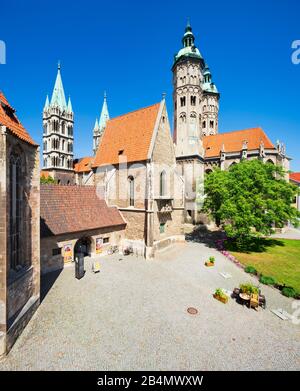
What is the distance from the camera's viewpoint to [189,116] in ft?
121

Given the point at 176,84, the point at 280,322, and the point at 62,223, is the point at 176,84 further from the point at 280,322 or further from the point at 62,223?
the point at 280,322

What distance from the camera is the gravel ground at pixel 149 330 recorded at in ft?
26.9

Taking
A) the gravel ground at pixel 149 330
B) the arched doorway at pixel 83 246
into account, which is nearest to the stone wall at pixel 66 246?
the arched doorway at pixel 83 246

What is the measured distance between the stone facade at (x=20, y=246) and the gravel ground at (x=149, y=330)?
0.92 m

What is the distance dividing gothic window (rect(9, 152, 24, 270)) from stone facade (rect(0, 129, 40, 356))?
75mm

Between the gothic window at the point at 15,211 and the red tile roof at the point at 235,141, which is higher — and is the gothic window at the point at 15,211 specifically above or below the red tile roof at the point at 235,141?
below

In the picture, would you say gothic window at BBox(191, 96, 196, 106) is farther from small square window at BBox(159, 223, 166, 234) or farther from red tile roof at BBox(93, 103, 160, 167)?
small square window at BBox(159, 223, 166, 234)

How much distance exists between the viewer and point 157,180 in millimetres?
22328

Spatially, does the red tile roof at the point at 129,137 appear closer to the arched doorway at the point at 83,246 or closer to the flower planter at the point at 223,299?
the arched doorway at the point at 83,246

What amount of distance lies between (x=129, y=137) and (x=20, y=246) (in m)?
17.7

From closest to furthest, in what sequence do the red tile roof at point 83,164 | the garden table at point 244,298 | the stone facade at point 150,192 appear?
the garden table at point 244,298
the stone facade at point 150,192
the red tile roof at point 83,164

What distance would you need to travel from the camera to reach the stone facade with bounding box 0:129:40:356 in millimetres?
8086
